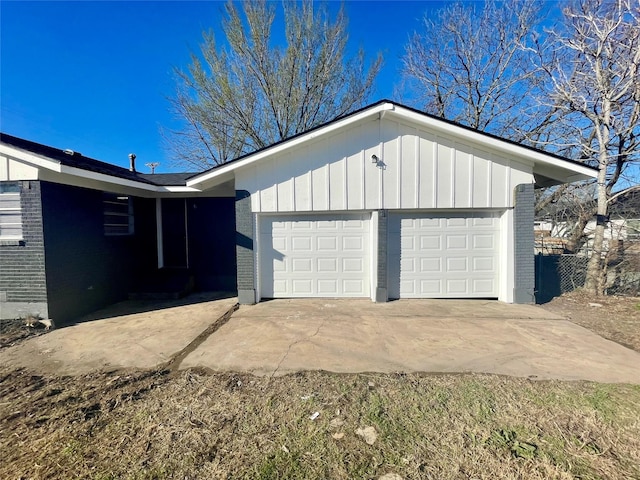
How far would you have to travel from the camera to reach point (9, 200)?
5.54 metres

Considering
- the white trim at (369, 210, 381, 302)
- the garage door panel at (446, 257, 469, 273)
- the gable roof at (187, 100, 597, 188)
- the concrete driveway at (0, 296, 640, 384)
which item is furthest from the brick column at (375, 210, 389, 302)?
the gable roof at (187, 100, 597, 188)

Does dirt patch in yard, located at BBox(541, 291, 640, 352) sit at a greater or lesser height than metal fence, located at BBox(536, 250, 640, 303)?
lesser

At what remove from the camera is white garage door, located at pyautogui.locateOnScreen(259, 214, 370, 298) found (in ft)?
23.0

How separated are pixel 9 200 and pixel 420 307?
8.25m

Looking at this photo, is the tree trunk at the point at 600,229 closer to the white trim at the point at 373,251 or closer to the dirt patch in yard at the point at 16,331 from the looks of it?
the white trim at the point at 373,251

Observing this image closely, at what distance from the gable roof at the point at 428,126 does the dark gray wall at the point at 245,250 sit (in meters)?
0.79

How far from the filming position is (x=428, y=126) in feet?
21.1

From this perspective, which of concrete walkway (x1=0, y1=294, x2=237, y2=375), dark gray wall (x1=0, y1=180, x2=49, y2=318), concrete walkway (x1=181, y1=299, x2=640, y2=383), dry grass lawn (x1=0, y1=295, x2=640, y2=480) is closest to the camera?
dry grass lawn (x1=0, y1=295, x2=640, y2=480)

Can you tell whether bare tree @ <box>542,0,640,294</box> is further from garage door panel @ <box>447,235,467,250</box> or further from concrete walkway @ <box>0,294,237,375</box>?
concrete walkway @ <box>0,294,237,375</box>

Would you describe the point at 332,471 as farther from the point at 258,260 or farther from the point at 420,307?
the point at 258,260

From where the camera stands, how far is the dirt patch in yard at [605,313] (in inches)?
186

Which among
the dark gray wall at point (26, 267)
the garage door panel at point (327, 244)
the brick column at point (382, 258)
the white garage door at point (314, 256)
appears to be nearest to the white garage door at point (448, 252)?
the brick column at point (382, 258)

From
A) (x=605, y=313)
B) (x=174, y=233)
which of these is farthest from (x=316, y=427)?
(x=174, y=233)

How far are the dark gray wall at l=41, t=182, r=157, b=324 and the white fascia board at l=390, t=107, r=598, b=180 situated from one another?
22.8ft
